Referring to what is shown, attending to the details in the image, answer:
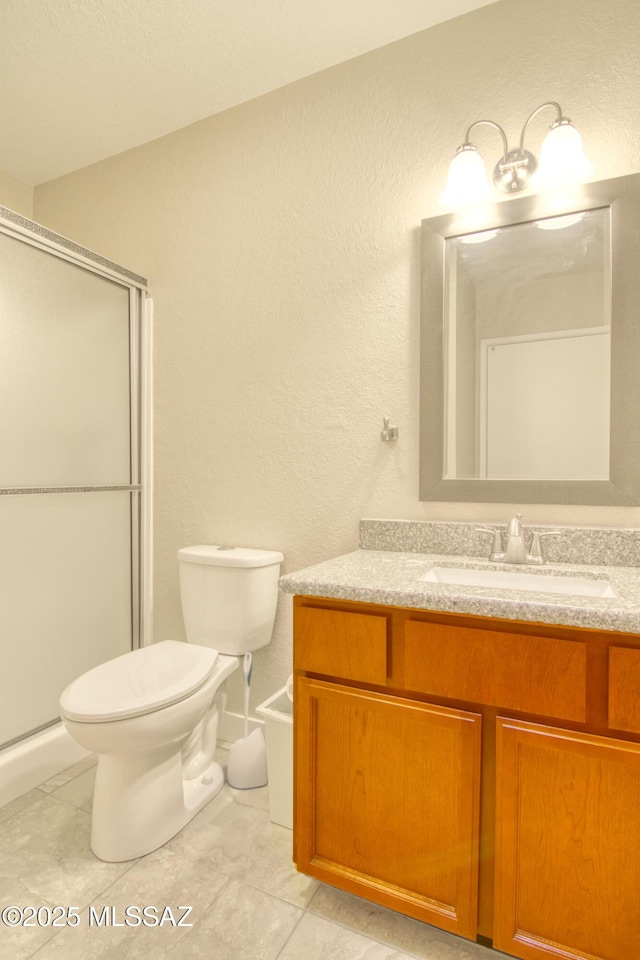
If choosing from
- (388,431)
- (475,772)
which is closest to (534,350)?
(388,431)

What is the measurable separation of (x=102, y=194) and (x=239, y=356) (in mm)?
1110

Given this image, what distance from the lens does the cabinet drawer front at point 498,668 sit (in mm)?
969

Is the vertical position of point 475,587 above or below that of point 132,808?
above

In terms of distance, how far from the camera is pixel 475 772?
41.2 inches

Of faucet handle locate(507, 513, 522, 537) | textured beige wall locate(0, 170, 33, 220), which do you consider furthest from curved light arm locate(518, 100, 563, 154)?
textured beige wall locate(0, 170, 33, 220)

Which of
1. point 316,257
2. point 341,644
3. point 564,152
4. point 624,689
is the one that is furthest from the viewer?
point 316,257

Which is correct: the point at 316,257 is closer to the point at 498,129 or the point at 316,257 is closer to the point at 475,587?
the point at 498,129

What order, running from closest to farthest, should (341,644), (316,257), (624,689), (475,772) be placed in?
(624,689), (475,772), (341,644), (316,257)

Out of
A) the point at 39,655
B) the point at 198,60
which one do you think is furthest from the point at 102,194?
the point at 39,655

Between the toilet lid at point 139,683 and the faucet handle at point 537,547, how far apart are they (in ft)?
3.32

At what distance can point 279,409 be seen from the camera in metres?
1.92

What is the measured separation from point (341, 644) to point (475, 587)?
0.33 metres

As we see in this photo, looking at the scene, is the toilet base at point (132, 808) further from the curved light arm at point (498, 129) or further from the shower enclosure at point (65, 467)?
the curved light arm at point (498, 129)

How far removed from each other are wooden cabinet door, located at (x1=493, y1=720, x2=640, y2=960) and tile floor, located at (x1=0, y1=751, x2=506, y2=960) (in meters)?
0.24
